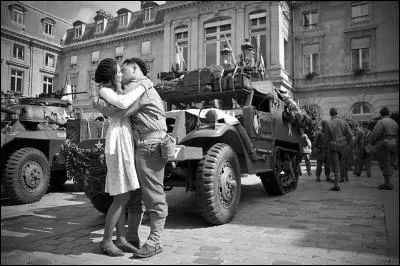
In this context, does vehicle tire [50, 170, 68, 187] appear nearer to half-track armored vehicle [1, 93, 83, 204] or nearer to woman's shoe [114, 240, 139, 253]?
half-track armored vehicle [1, 93, 83, 204]

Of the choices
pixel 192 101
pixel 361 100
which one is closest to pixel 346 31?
pixel 361 100

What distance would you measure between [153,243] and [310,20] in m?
25.4

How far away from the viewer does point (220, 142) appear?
4.77 m

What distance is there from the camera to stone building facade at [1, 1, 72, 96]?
348 centimetres

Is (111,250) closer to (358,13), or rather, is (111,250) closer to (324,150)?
(324,150)

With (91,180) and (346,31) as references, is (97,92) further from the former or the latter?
(346,31)

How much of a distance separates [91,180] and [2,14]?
6.28 ft

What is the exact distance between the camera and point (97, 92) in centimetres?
325

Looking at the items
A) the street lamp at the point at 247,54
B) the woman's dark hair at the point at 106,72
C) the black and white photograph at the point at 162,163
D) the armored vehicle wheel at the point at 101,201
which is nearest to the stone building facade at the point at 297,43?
the black and white photograph at the point at 162,163

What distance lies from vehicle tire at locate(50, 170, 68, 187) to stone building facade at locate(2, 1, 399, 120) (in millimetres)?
14950

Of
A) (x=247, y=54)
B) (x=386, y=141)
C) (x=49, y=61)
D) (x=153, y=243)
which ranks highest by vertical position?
(x=247, y=54)

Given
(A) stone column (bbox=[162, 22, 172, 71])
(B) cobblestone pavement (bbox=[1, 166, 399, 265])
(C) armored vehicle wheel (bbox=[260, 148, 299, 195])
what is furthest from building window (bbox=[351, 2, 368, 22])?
(B) cobblestone pavement (bbox=[1, 166, 399, 265])

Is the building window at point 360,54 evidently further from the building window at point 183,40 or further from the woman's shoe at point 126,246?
the woman's shoe at point 126,246

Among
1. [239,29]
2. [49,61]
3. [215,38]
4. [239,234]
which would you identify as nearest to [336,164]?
[239,234]
